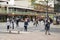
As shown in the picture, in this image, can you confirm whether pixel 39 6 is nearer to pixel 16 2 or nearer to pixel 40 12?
pixel 40 12

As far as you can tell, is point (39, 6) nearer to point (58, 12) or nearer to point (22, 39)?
point (58, 12)

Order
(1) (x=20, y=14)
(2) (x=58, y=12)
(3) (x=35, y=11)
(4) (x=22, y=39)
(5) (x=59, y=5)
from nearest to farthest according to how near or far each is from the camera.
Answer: (4) (x=22, y=39)
(5) (x=59, y=5)
(2) (x=58, y=12)
(1) (x=20, y=14)
(3) (x=35, y=11)

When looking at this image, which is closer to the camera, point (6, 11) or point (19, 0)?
point (6, 11)

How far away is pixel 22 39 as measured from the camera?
62.5ft

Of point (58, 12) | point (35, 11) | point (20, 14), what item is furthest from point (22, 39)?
point (35, 11)

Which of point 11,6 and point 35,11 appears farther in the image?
point 35,11

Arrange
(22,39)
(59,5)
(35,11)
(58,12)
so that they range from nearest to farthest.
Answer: (22,39)
(59,5)
(58,12)
(35,11)

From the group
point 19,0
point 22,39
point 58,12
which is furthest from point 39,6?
point 22,39

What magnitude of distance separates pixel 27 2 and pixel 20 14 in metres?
13.2

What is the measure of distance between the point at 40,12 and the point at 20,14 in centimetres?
1102

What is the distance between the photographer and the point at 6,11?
68750 millimetres

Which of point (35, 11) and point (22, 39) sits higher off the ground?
point (22, 39)

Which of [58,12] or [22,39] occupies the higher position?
[22,39]

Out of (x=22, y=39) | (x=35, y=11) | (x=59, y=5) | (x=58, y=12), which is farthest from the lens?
(x=35, y=11)
